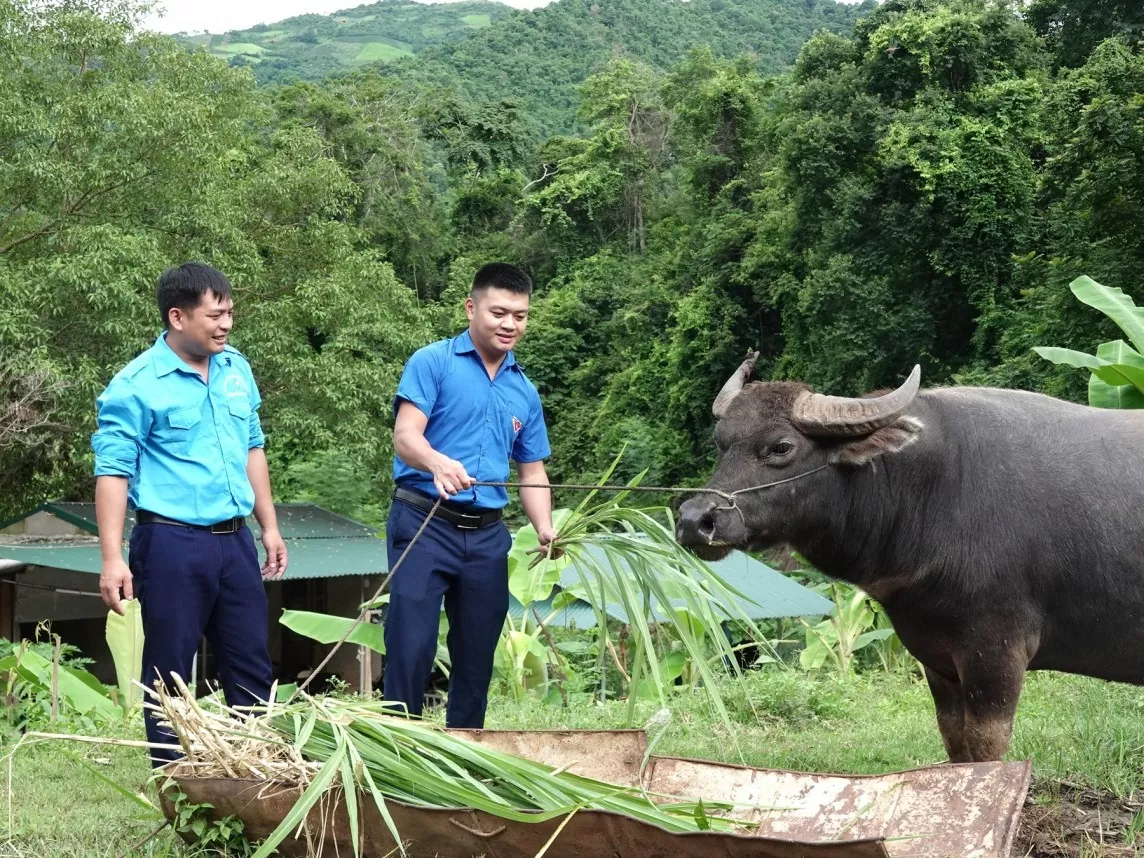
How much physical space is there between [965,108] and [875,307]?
4.30 meters

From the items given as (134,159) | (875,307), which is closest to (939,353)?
(875,307)

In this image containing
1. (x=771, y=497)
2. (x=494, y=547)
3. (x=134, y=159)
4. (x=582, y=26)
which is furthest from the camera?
(x=582, y=26)

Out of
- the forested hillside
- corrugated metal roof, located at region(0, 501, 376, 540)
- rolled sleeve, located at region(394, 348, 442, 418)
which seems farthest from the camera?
the forested hillside

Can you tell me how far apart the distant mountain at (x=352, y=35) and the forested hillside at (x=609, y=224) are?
54.5 meters

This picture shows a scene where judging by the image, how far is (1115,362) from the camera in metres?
6.44

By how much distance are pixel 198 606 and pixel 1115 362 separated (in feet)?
15.8

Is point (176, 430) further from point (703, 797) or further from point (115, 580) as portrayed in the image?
point (703, 797)

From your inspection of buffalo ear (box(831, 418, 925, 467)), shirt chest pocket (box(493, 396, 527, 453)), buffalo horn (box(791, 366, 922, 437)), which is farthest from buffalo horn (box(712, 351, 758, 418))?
shirt chest pocket (box(493, 396, 527, 453))

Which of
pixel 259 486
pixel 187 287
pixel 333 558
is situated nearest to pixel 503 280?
pixel 187 287

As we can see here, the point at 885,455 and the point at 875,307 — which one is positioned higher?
the point at 885,455

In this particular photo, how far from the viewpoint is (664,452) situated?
98.0ft

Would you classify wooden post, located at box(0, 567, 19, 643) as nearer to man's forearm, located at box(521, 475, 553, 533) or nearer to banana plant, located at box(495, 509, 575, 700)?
banana plant, located at box(495, 509, 575, 700)

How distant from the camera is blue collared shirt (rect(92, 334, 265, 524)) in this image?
13.5 feet

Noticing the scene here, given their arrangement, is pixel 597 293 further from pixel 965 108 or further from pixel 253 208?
pixel 253 208
